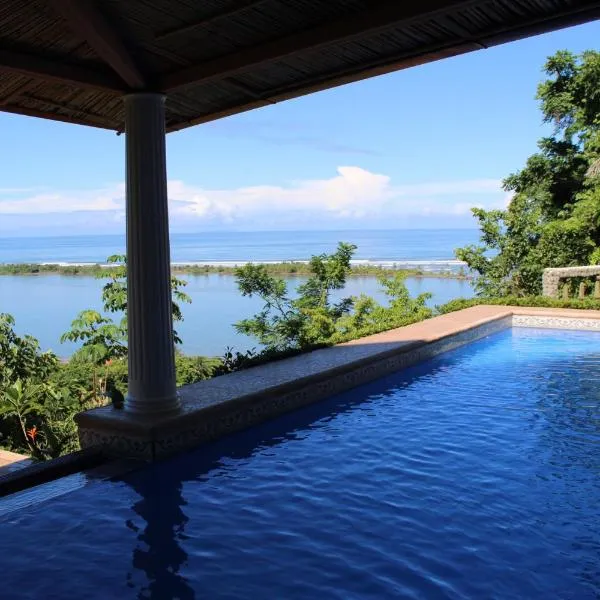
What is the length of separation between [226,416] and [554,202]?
1484 centimetres

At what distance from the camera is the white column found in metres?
4.66

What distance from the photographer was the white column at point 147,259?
183 inches

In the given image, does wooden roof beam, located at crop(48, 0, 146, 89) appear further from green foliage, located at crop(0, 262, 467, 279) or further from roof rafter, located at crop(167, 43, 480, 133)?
green foliage, located at crop(0, 262, 467, 279)

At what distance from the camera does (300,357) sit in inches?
302

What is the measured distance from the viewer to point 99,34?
3.63 metres

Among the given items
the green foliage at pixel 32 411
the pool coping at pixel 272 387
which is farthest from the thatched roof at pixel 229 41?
the green foliage at pixel 32 411

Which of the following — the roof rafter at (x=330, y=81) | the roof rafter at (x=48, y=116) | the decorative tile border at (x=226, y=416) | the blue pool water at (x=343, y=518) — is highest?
the roof rafter at (x=330, y=81)

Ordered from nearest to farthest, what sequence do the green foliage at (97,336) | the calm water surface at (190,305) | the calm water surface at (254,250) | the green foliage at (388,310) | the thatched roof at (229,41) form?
the thatched roof at (229,41)
the green foliage at (97,336)
the green foliage at (388,310)
the calm water surface at (190,305)
the calm water surface at (254,250)

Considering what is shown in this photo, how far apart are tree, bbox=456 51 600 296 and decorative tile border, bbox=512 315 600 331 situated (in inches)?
134

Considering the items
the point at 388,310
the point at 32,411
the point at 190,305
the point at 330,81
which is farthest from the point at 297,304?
the point at 190,305

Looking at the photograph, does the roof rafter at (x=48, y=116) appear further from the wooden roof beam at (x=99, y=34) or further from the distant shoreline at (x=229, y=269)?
the distant shoreline at (x=229, y=269)

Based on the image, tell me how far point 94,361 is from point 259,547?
18.8 feet

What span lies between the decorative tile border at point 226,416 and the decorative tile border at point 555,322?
13.7 ft

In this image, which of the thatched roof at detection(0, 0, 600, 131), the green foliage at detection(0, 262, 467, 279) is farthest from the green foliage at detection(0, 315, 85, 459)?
the green foliage at detection(0, 262, 467, 279)
